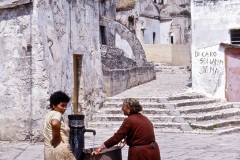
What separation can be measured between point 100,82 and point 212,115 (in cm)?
380

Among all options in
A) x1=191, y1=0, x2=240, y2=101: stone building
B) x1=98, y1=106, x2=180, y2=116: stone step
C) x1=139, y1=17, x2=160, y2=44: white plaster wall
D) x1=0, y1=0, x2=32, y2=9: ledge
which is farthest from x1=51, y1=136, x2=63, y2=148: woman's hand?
x1=139, y1=17, x2=160, y2=44: white plaster wall

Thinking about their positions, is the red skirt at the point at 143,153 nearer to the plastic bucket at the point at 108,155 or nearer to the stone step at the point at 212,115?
the plastic bucket at the point at 108,155

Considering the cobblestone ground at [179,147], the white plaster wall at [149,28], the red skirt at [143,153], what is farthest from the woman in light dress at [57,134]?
the white plaster wall at [149,28]

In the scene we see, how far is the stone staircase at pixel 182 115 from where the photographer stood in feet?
44.5

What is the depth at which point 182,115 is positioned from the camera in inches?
561

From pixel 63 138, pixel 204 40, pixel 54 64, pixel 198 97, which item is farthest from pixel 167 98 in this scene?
pixel 63 138

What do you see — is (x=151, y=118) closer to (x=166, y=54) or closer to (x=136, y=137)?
(x=136, y=137)

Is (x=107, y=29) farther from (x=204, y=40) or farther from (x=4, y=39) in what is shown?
(x=4, y=39)

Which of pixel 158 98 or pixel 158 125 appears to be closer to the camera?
pixel 158 125

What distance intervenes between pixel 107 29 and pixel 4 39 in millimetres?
17370

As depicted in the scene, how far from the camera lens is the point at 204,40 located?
676 inches

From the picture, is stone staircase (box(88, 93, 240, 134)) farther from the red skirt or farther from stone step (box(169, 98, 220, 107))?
the red skirt

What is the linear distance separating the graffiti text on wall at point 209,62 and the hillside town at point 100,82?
4 centimetres

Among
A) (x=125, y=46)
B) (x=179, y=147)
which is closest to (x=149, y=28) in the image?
(x=125, y=46)
